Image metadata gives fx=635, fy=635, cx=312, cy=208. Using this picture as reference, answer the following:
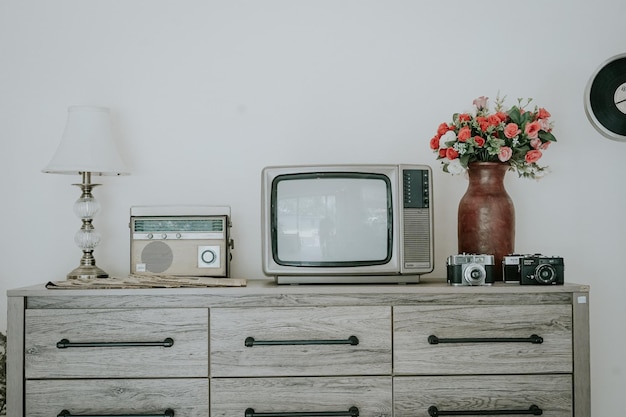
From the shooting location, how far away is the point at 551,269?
211 centimetres

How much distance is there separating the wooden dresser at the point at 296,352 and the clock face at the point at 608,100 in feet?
2.91

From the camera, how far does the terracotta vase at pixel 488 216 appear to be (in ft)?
7.62

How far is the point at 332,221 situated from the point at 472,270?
49cm

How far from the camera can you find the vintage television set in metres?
2.17

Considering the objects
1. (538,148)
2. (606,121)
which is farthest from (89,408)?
(606,121)

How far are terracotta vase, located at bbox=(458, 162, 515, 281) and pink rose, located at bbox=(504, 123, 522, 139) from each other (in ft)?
0.42

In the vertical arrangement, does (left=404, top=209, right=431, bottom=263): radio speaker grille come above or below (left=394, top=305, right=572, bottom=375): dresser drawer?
above

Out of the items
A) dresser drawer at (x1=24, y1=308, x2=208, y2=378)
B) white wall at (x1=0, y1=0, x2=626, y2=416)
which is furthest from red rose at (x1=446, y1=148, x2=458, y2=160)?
dresser drawer at (x1=24, y1=308, x2=208, y2=378)

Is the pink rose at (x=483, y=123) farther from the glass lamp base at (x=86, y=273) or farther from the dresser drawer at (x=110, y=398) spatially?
the glass lamp base at (x=86, y=273)

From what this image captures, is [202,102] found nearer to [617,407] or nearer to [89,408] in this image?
[89,408]

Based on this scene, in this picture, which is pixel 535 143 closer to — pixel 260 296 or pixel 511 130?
pixel 511 130

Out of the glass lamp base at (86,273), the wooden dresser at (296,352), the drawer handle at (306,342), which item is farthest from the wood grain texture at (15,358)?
the drawer handle at (306,342)

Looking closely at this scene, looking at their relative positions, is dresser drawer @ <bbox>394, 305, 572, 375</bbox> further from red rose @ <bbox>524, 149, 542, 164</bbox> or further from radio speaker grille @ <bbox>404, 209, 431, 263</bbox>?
red rose @ <bbox>524, 149, 542, 164</bbox>

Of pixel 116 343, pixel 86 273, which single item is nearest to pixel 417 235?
pixel 116 343
